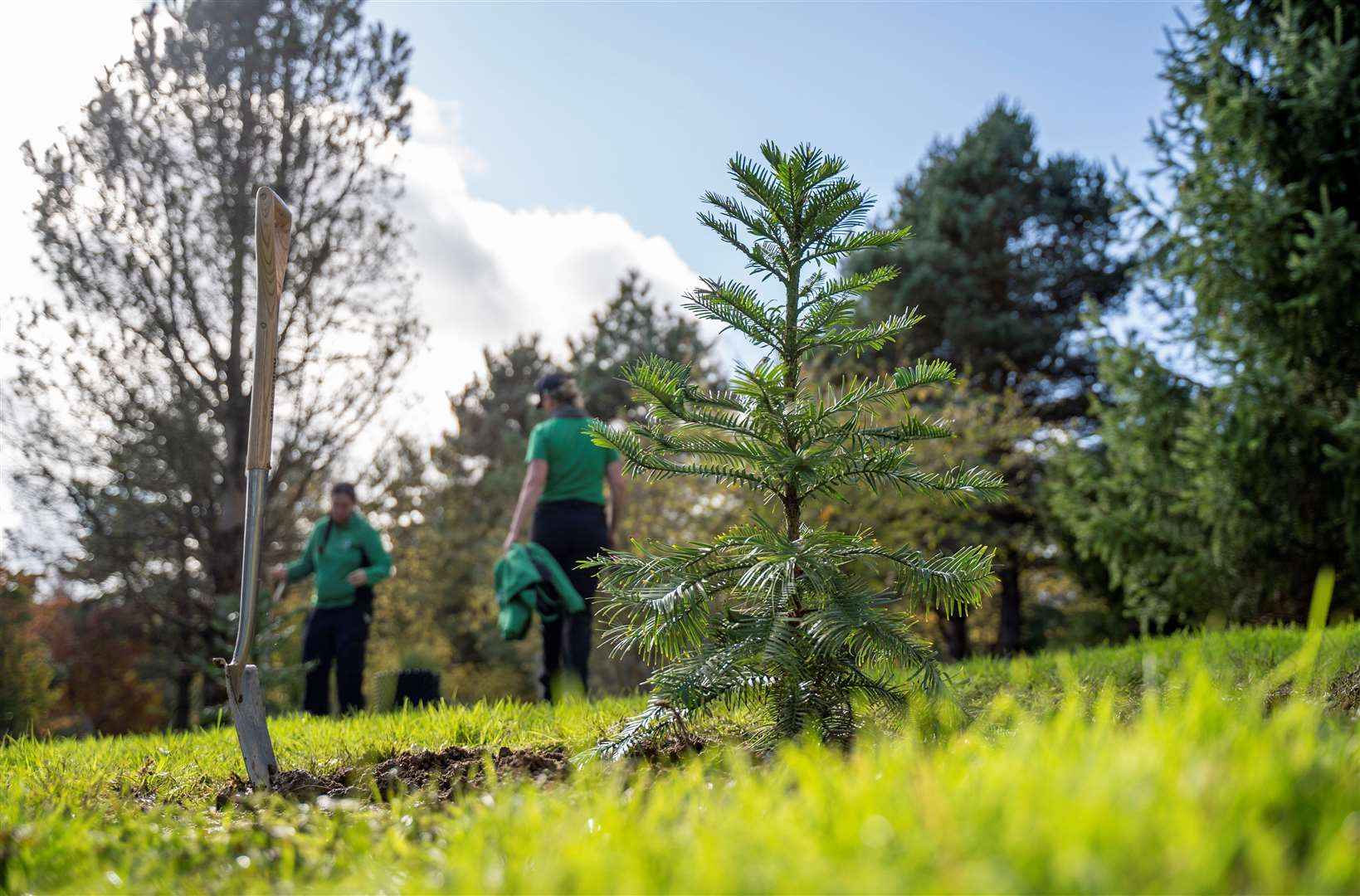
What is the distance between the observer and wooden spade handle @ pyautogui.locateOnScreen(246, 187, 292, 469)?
3.21m

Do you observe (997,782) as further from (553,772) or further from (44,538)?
(44,538)

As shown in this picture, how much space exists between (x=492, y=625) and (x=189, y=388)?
12.9m

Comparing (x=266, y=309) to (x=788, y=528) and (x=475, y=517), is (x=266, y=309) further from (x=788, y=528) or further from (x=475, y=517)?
(x=475, y=517)

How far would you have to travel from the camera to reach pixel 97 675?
21.7m

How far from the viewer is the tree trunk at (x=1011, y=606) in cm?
1986

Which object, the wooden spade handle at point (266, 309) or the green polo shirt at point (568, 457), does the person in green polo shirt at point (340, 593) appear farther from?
the wooden spade handle at point (266, 309)

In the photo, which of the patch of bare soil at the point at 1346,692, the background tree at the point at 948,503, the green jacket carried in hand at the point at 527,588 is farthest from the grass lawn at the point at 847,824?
the background tree at the point at 948,503

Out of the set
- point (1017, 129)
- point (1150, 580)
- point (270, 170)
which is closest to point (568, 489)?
point (1150, 580)

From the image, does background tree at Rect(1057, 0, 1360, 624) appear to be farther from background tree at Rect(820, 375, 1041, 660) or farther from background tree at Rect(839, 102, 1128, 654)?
background tree at Rect(839, 102, 1128, 654)

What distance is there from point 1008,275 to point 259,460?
20902mm

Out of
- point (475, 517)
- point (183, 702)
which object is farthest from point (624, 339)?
point (183, 702)

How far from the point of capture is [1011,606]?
20.0 metres

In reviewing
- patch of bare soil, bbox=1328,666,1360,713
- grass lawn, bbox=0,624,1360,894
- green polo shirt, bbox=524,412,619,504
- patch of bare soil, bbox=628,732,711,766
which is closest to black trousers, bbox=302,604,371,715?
green polo shirt, bbox=524,412,619,504

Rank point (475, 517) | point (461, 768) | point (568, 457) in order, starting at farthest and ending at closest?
point (475, 517), point (568, 457), point (461, 768)
